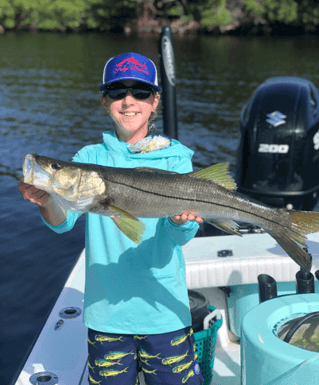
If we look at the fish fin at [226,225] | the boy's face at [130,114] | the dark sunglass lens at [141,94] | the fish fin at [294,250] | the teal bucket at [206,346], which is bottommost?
the teal bucket at [206,346]

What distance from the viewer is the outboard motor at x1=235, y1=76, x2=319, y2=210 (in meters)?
6.03

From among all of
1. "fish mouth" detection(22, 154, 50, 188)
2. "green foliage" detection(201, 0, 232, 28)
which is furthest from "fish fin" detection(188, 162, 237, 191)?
"green foliage" detection(201, 0, 232, 28)

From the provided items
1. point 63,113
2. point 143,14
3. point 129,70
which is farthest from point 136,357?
point 143,14

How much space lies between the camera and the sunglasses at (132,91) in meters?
2.48

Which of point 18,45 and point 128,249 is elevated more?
point 128,249

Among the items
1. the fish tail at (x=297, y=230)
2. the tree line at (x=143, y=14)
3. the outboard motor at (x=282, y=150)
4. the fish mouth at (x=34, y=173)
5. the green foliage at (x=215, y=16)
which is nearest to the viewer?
the fish mouth at (x=34, y=173)

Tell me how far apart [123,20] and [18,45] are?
Answer: 19151 millimetres

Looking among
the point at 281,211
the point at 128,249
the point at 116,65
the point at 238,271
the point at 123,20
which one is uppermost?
the point at 116,65

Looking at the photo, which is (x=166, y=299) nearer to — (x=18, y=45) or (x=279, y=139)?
(x=279, y=139)

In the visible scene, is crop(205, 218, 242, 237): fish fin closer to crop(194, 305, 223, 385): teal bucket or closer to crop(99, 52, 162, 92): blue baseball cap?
crop(99, 52, 162, 92): blue baseball cap

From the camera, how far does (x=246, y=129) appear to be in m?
6.29

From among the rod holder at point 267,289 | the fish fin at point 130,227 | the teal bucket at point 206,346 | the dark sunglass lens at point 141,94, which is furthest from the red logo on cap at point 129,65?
the teal bucket at point 206,346

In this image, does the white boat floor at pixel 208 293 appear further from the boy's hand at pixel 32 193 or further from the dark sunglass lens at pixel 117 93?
the dark sunglass lens at pixel 117 93

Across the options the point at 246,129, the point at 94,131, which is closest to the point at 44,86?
the point at 94,131
